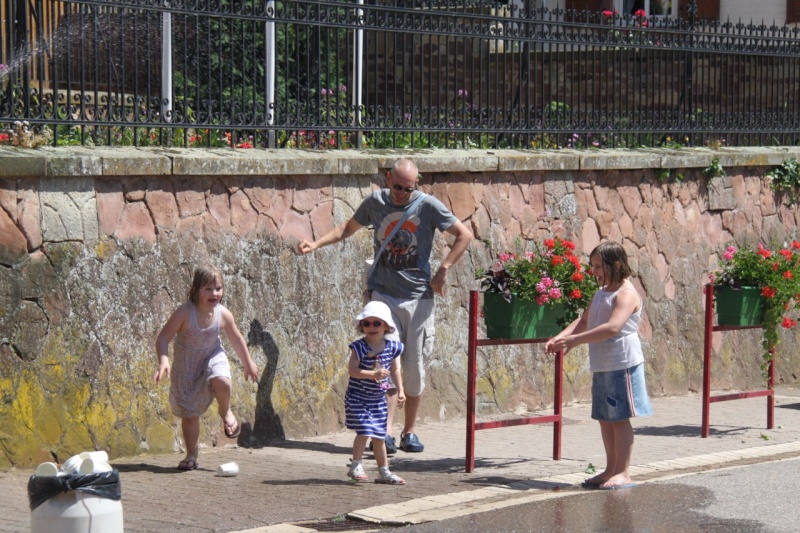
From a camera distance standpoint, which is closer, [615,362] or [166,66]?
[615,362]

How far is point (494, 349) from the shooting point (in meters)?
10.5

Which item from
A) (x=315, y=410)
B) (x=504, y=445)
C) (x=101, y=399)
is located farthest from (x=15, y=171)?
(x=504, y=445)

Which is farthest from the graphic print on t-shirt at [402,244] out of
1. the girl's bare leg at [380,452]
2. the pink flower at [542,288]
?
the girl's bare leg at [380,452]

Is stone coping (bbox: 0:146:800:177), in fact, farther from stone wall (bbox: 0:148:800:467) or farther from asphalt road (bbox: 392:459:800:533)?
asphalt road (bbox: 392:459:800:533)

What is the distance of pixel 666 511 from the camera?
23.0ft

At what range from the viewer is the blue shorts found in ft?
25.2

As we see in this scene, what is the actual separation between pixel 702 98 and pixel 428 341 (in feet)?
17.3

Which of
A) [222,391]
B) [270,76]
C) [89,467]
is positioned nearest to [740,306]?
[270,76]

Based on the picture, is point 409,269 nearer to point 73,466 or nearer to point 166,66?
point 166,66

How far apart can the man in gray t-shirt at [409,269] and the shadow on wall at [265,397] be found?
2.10 ft

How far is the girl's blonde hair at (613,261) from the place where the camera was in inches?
305

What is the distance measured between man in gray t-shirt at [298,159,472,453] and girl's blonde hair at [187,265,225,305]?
3.48 feet

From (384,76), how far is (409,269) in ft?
7.05

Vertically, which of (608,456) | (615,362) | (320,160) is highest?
(320,160)
